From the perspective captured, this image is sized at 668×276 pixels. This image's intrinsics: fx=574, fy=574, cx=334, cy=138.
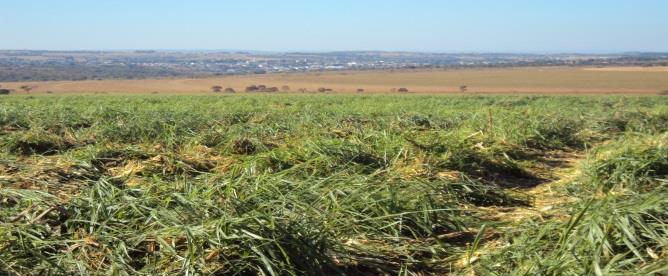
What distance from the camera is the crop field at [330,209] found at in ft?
9.16

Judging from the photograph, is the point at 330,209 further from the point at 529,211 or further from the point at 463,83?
the point at 463,83

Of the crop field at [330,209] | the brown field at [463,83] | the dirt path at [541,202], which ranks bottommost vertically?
the brown field at [463,83]

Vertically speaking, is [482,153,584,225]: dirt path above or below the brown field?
above

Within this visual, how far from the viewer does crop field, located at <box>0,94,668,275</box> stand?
279 centimetres

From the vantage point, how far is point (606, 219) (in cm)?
299

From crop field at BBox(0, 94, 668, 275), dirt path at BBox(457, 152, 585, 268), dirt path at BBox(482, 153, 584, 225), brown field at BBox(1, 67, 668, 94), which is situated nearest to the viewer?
crop field at BBox(0, 94, 668, 275)

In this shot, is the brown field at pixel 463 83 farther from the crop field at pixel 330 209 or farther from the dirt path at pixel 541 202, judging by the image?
the crop field at pixel 330 209

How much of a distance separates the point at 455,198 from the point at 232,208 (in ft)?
6.23

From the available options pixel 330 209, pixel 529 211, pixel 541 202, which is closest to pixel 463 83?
pixel 541 202

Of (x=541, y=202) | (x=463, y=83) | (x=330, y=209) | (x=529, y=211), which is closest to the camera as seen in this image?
(x=330, y=209)

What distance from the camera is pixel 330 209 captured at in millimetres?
3732

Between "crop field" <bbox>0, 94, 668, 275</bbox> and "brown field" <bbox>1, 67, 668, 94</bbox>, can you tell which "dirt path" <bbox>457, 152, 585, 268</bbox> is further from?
"brown field" <bbox>1, 67, 668, 94</bbox>

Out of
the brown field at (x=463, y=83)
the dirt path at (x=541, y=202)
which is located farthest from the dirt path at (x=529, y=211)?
the brown field at (x=463, y=83)

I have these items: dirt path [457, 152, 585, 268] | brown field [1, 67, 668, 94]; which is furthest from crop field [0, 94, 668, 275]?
brown field [1, 67, 668, 94]
